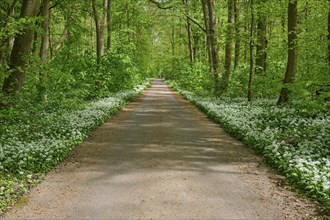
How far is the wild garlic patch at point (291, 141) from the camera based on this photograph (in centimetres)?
664

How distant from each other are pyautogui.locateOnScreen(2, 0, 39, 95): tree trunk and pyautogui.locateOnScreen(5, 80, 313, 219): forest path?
10.6 ft

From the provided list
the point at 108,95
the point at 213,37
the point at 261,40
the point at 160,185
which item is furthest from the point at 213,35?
the point at 160,185

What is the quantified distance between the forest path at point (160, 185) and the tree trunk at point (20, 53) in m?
3.23

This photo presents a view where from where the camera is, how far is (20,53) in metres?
11.2

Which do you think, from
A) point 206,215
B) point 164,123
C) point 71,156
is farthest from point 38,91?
point 206,215

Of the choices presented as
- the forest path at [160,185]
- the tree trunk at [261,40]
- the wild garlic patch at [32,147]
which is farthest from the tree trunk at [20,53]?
the tree trunk at [261,40]

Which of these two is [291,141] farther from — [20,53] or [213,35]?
[213,35]

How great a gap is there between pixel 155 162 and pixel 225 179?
6.67 ft

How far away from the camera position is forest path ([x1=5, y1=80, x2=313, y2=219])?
5555mm

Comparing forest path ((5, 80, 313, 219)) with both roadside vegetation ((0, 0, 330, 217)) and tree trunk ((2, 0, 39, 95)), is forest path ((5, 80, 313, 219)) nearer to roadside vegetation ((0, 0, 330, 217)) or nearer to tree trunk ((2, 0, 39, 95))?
roadside vegetation ((0, 0, 330, 217))

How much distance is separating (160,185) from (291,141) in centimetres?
488

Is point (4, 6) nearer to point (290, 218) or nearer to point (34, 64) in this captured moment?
point (34, 64)

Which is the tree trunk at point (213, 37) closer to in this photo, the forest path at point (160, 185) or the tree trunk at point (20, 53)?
the forest path at point (160, 185)

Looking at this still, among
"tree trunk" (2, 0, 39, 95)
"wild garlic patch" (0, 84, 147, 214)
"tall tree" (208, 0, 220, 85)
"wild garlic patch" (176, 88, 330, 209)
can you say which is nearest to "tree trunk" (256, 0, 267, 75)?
"tall tree" (208, 0, 220, 85)
